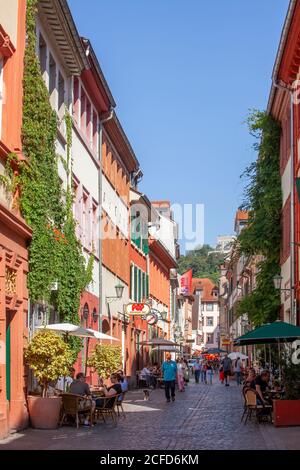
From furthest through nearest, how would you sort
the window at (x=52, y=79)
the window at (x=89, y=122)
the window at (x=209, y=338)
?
1. the window at (x=209, y=338)
2. the window at (x=89, y=122)
3. the window at (x=52, y=79)

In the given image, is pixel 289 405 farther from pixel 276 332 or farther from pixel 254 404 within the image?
pixel 276 332

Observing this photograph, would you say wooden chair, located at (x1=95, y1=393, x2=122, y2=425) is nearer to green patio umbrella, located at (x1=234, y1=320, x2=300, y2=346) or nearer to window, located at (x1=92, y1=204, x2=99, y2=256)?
green patio umbrella, located at (x1=234, y1=320, x2=300, y2=346)

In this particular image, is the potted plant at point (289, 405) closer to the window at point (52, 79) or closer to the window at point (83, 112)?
the window at point (52, 79)

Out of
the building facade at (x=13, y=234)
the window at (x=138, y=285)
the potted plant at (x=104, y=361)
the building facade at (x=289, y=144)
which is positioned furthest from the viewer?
the window at (x=138, y=285)

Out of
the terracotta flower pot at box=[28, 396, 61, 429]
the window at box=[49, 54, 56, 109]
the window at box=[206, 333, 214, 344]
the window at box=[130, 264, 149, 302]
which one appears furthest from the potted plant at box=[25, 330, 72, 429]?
the window at box=[206, 333, 214, 344]

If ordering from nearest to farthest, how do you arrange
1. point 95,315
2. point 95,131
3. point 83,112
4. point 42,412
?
1. point 42,412
2. point 83,112
3. point 95,315
4. point 95,131

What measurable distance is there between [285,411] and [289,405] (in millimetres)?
168

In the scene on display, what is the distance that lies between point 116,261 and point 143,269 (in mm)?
12855

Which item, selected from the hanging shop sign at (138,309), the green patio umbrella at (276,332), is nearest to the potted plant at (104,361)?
the green patio umbrella at (276,332)

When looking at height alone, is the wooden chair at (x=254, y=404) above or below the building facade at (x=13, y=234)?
below

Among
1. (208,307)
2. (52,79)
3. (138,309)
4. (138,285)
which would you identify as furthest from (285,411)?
(208,307)

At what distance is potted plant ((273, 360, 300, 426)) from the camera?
803 inches

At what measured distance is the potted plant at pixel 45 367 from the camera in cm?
1969

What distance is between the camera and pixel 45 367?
65.0 ft
